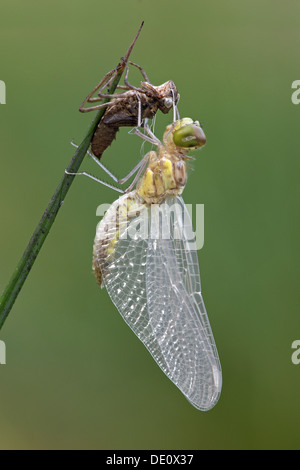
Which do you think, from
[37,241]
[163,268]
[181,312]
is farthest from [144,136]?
[37,241]

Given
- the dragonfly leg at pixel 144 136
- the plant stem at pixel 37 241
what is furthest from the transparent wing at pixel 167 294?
the plant stem at pixel 37 241

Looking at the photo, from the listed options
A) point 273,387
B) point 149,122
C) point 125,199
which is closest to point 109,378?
point 273,387

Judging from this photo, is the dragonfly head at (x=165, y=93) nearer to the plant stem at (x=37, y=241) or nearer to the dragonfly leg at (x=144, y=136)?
the dragonfly leg at (x=144, y=136)

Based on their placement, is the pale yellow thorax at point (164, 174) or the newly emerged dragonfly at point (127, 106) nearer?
the newly emerged dragonfly at point (127, 106)

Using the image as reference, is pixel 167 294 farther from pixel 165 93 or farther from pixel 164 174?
pixel 165 93

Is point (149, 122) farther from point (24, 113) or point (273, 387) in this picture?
point (273, 387)

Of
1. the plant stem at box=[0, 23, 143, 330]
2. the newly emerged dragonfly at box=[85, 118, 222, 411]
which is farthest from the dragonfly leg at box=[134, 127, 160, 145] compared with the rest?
the plant stem at box=[0, 23, 143, 330]
